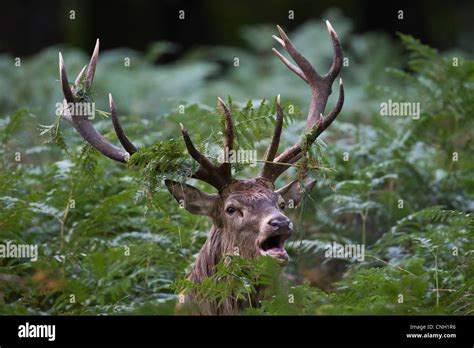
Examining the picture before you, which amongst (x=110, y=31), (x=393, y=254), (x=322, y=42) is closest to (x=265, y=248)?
(x=393, y=254)

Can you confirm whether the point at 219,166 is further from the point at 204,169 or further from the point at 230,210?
the point at 230,210

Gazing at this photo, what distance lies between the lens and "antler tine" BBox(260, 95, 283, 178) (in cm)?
736

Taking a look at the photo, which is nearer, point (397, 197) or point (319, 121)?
point (319, 121)

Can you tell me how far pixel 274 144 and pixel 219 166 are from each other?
43cm

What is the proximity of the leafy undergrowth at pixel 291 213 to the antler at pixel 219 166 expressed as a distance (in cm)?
11

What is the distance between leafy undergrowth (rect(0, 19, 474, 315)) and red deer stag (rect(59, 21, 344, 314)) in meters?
0.16

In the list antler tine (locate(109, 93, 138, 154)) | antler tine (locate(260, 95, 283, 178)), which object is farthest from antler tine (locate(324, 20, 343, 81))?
antler tine (locate(109, 93, 138, 154))

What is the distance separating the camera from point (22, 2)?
19.7 m

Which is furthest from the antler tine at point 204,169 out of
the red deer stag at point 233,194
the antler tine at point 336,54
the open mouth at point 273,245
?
the antler tine at point 336,54

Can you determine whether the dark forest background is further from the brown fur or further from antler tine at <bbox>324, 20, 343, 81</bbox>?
the brown fur

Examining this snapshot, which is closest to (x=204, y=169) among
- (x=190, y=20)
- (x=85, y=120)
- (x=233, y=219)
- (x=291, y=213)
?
(x=233, y=219)

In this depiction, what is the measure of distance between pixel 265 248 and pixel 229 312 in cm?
56

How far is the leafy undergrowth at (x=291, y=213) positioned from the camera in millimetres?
7348
